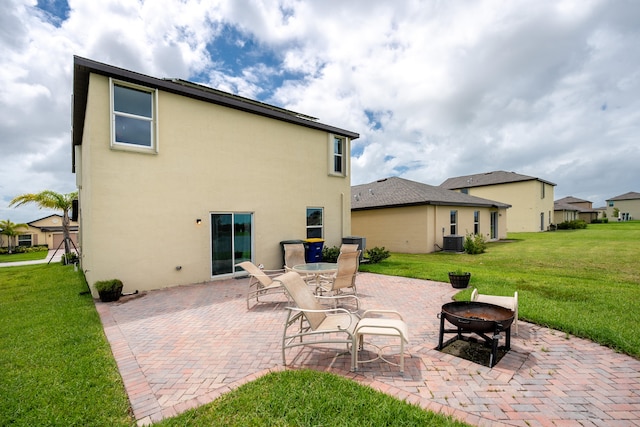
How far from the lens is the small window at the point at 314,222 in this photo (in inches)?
519

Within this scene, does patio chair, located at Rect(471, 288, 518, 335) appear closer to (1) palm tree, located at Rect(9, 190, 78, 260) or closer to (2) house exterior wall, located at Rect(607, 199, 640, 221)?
(1) palm tree, located at Rect(9, 190, 78, 260)

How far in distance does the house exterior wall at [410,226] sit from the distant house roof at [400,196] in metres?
0.53

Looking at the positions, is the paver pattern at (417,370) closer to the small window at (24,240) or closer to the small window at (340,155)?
the small window at (340,155)

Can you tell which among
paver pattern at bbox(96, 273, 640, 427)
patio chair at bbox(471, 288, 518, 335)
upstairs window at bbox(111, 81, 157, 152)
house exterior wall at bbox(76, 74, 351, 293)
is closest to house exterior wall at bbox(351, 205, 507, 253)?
house exterior wall at bbox(76, 74, 351, 293)

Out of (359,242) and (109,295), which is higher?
(359,242)

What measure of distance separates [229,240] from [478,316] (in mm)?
8461

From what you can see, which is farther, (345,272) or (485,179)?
(485,179)

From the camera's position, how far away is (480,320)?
12.7ft

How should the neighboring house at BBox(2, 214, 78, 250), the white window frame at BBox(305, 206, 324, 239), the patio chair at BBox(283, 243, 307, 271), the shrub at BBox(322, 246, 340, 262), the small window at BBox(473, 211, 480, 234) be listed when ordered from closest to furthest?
the patio chair at BBox(283, 243, 307, 271) → the shrub at BBox(322, 246, 340, 262) → the white window frame at BBox(305, 206, 324, 239) → the small window at BBox(473, 211, 480, 234) → the neighboring house at BBox(2, 214, 78, 250)

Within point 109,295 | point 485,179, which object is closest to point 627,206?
point 485,179

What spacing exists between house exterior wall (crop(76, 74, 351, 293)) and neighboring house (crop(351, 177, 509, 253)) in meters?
9.21

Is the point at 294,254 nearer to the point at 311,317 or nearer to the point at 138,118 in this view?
the point at 311,317

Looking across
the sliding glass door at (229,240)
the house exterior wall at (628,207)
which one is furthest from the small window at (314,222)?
the house exterior wall at (628,207)

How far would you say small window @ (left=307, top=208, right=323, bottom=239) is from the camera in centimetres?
1319
